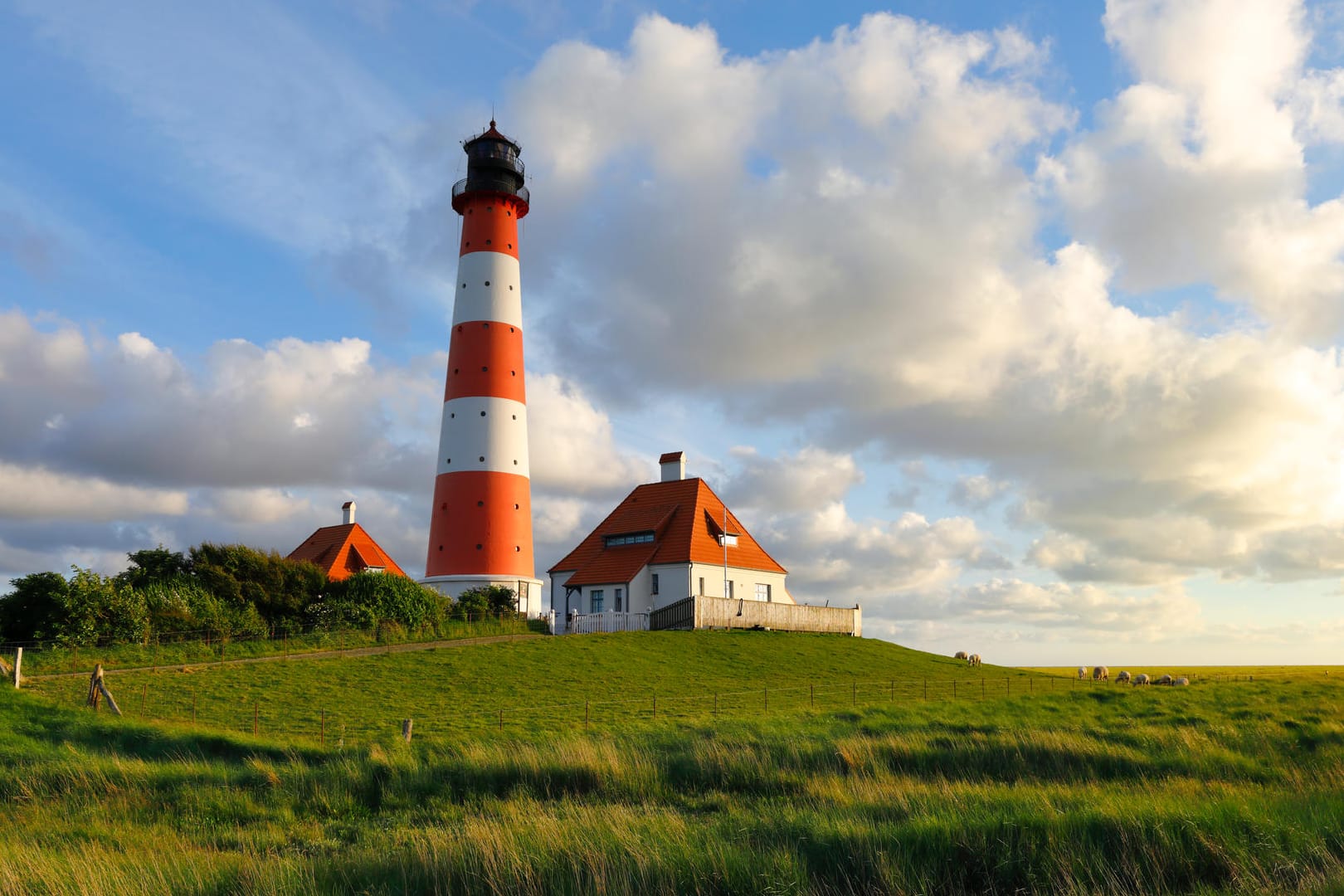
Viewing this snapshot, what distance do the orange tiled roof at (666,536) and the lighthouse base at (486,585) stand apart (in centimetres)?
386

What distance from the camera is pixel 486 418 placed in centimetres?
4334

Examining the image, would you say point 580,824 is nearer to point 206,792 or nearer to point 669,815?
point 669,815

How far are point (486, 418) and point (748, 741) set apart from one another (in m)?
28.5

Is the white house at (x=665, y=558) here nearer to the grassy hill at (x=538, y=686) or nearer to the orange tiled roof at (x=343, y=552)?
the grassy hill at (x=538, y=686)

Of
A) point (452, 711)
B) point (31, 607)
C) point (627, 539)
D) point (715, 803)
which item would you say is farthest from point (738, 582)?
point (715, 803)

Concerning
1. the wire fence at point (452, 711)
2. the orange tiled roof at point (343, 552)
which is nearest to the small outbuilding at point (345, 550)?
the orange tiled roof at point (343, 552)

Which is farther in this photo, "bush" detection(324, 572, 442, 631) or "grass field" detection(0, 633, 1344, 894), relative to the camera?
"bush" detection(324, 572, 442, 631)

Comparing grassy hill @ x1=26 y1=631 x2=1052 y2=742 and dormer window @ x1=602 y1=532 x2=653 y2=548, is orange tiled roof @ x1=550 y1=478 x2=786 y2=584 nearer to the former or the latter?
dormer window @ x1=602 y1=532 x2=653 y2=548

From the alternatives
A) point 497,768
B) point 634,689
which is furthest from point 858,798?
point 634,689

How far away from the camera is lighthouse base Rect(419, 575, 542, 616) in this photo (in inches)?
1686

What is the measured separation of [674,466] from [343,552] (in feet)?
62.4

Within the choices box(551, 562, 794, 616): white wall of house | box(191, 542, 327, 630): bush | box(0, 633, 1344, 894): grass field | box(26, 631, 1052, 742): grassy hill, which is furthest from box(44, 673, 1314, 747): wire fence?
box(551, 562, 794, 616): white wall of house

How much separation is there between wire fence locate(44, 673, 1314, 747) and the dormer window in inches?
738

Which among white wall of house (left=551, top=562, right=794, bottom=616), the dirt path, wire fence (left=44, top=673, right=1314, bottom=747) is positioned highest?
white wall of house (left=551, top=562, right=794, bottom=616)
